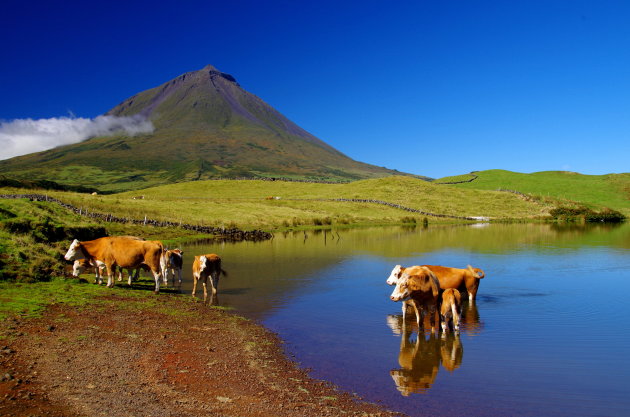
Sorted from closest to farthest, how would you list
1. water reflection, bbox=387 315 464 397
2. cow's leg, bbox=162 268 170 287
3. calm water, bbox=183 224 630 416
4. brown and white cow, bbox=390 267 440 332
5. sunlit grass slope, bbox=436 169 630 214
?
calm water, bbox=183 224 630 416, water reflection, bbox=387 315 464 397, brown and white cow, bbox=390 267 440 332, cow's leg, bbox=162 268 170 287, sunlit grass slope, bbox=436 169 630 214

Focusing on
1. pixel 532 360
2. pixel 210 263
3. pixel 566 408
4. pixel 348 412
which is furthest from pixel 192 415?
pixel 210 263

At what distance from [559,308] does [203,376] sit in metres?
14.0

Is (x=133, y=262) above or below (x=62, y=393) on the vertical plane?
above

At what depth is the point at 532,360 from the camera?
12.0m

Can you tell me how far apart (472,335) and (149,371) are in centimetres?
Answer: 926

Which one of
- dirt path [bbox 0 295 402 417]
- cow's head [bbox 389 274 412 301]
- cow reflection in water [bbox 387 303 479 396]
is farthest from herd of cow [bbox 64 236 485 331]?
dirt path [bbox 0 295 402 417]

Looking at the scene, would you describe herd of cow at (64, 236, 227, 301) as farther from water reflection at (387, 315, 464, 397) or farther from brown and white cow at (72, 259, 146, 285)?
water reflection at (387, 315, 464, 397)

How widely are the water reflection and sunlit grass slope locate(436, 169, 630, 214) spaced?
335 ft

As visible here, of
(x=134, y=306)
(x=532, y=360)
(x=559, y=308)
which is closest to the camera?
(x=532, y=360)

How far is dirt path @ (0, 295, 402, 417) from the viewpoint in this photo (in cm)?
835

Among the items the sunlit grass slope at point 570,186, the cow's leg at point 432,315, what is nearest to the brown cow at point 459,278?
the cow's leg at point 432,315

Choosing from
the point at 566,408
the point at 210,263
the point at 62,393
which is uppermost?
the point at 210,263

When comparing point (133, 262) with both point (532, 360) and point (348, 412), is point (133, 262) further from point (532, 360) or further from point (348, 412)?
point (532, 360)

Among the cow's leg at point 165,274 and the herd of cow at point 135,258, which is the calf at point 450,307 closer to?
the herd of cow at point 135,258
